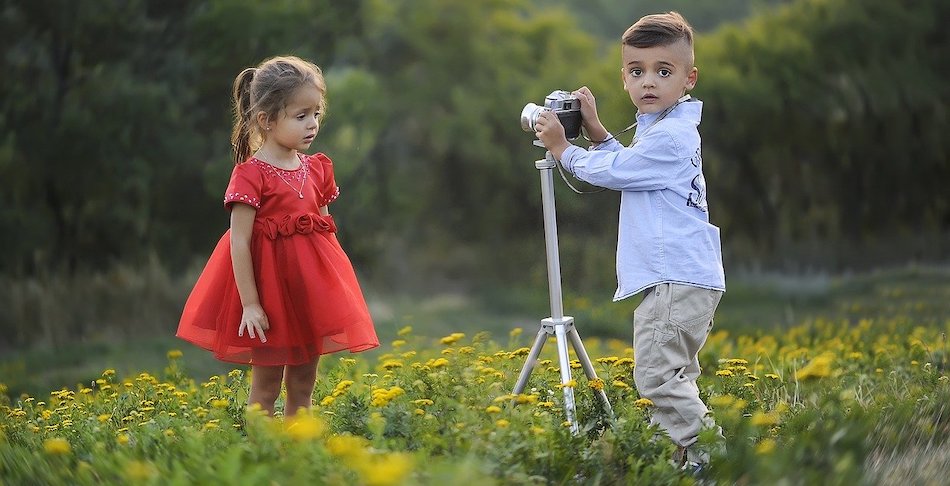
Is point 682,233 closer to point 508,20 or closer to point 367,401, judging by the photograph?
point 367,401

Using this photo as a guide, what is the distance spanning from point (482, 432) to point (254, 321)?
44.1 inches

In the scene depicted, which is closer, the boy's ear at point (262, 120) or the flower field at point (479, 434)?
the flower field at point (479, 434)

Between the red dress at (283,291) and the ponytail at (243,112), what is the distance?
192 mm

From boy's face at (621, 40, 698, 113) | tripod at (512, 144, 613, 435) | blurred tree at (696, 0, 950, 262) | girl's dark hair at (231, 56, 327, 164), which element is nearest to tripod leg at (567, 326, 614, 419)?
tripod at (512, 144, 613, 435)

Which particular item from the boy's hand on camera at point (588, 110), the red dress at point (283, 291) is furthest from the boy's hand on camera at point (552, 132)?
the red dress at point (283, 291)

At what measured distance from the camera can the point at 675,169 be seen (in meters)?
4.00

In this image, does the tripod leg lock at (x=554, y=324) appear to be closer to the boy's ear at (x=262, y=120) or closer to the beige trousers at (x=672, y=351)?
the beige trousers at (x=672, y=351)

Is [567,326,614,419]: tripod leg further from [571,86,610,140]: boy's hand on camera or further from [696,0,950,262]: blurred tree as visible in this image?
[696,0,950,262]: blurred tree

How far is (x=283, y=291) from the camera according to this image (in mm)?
4332

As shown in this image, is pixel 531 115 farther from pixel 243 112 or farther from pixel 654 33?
pixel 243 112

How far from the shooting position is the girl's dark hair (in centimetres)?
427

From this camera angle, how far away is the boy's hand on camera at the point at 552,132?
3.96m

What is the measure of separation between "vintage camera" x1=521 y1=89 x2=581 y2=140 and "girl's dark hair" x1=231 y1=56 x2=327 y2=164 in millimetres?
793

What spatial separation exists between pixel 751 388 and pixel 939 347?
1616mm
